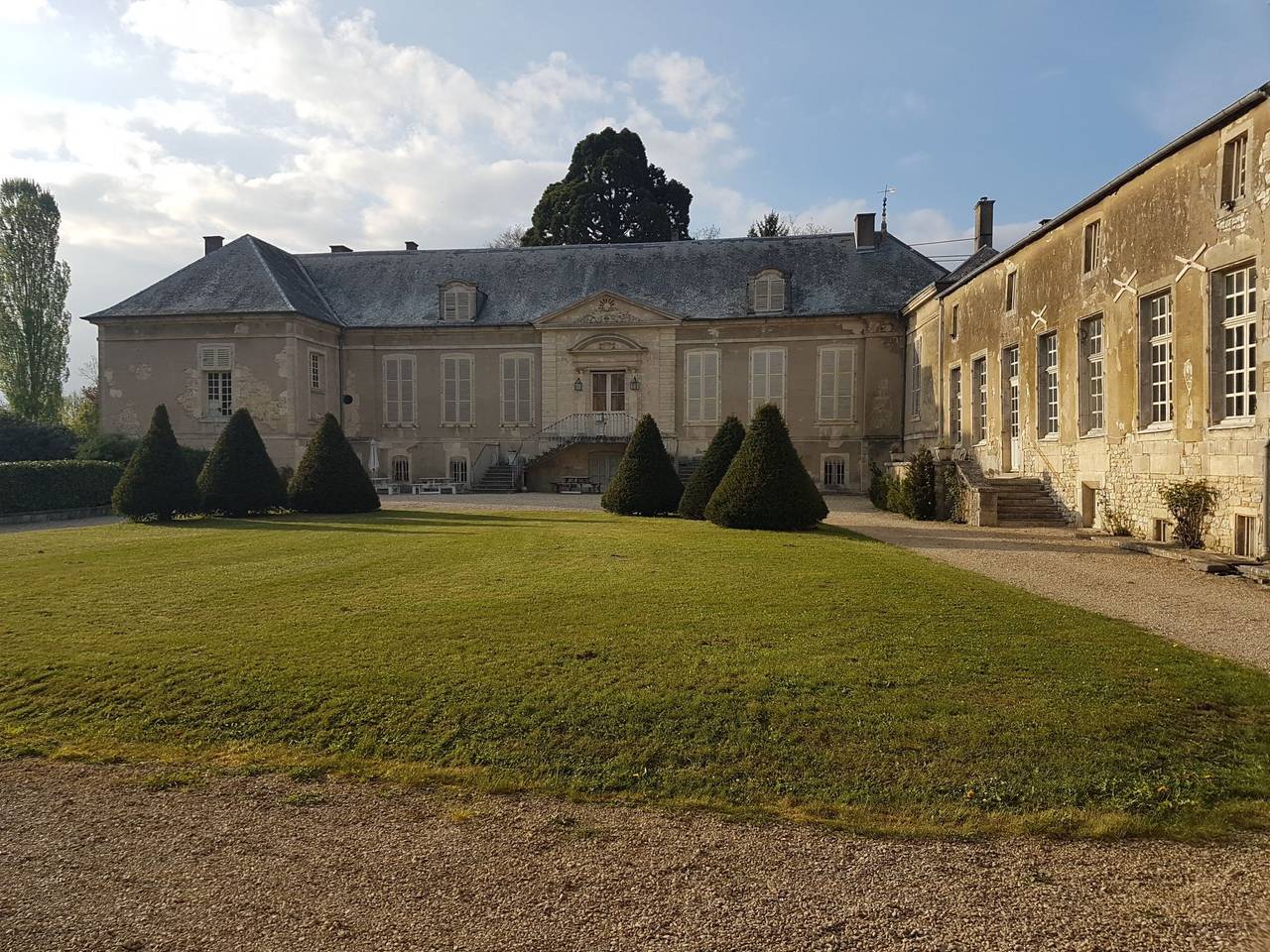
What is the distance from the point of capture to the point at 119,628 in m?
6.88

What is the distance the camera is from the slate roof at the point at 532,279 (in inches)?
1106

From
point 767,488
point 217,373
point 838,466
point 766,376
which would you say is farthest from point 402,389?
point 767,488

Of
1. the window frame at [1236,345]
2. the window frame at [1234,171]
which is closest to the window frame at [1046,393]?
the window frame at [1236,345]

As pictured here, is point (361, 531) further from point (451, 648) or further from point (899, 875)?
point (899, 875)

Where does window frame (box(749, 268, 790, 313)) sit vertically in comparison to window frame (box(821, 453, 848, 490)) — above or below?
above

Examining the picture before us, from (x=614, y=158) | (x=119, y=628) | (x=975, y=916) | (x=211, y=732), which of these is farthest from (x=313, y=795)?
(x=614, y=158)

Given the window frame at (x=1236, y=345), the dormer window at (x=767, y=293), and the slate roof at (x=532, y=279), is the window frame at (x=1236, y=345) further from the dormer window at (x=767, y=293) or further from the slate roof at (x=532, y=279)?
the dormer window at (x=767, y=293)

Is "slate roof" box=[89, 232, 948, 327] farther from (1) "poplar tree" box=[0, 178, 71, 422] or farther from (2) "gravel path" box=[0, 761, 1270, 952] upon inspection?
(2) "gravel path" box=[0, 761, 1270, 952]

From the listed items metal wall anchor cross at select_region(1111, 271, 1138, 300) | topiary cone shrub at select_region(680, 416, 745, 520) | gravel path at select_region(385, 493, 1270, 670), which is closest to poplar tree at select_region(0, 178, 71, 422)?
topiary cone shrub at select_region(680, 416, 745, 520)

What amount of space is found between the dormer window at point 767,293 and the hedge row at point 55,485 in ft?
63.4

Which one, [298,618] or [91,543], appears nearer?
[298,618]

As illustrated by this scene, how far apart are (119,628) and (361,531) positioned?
716 cm

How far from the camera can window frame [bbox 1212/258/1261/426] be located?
1072 cm

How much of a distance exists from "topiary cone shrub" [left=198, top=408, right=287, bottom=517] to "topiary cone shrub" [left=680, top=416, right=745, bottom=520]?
8604 millimetres
